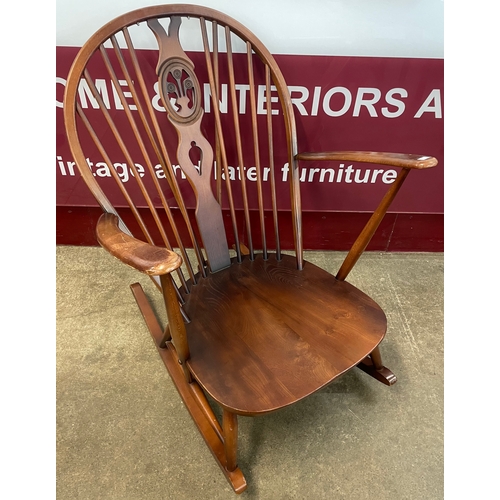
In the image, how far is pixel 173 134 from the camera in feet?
3.97

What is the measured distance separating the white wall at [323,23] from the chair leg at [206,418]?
35.5 inches

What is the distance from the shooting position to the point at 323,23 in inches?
41.5

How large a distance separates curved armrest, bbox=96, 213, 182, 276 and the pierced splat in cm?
32

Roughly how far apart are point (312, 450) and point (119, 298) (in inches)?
32.8

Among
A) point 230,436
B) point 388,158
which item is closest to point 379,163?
point 388,158

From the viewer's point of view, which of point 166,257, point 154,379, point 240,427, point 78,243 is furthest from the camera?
point 78,243

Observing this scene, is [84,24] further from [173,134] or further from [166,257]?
[166,257]

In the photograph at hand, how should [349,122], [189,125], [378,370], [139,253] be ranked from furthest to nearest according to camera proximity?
1. [349,122]
2. [378,370]
3. [189,125]
4. [139,253]

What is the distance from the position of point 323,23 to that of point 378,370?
102cm

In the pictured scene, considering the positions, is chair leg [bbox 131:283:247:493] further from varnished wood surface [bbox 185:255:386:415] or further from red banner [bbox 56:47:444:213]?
red banner [bbox 56:47:444:213]

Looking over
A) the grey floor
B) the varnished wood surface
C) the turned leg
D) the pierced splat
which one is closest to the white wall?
the pierced splat

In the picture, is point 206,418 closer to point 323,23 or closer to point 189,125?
point 189,125

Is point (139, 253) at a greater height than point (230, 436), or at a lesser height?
greater

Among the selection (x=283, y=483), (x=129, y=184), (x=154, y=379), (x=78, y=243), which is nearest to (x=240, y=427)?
(x=283, y=483)
